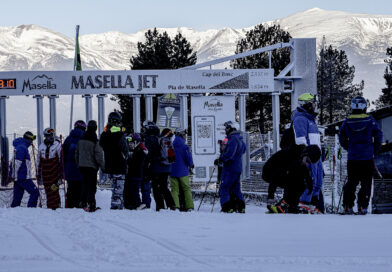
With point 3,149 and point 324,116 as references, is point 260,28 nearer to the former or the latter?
point 324,116

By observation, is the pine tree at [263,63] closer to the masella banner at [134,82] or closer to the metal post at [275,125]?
the metal post at [275,125]

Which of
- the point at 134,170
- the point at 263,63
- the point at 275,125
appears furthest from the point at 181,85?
the point at 263,63

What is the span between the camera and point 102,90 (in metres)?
22.0

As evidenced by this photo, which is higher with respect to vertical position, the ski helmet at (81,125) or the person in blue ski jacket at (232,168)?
the ski helmet at (81,125)

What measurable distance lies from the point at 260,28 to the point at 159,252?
5116cm

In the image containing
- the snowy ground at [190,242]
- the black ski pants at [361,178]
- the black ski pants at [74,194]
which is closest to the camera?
the snowy ground at [190,242]

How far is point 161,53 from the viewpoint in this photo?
5503cm

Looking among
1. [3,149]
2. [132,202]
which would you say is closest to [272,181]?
[132,202]

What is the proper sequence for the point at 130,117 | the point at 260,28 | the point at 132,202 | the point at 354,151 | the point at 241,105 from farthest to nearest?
the point at 260,28 < the point at 130,117 < the point at 241,105 < the point at 132,202 < the point at 354,151

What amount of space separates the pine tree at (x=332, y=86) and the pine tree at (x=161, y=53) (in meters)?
14.6

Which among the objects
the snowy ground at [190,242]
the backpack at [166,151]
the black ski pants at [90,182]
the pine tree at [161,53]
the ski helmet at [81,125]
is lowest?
the snowy ground at [190,242]

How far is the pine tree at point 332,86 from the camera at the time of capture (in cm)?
6662

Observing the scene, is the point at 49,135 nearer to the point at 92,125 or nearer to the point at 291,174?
the point at 92,125

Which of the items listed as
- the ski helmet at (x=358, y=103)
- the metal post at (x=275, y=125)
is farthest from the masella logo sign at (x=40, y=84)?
the ski helmet at (x=358, y=103)
